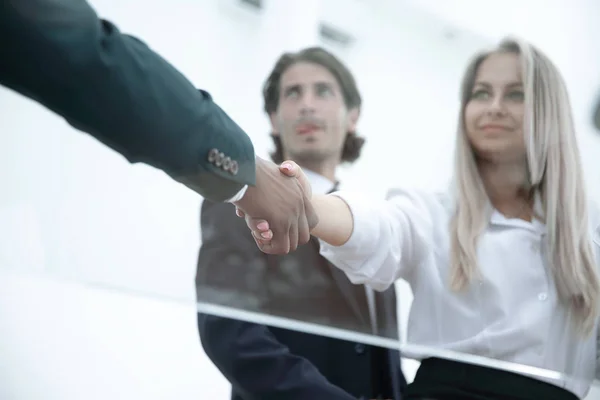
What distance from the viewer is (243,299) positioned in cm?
73

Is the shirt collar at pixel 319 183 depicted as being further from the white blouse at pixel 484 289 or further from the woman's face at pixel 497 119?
the woman's face at pixel 497 119

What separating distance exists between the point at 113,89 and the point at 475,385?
0.48 metres

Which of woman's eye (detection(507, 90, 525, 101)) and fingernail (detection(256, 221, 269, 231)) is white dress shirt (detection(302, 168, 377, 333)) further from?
woman's eye (detection(507, 90, 525, 101))

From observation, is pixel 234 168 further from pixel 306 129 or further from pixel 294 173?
pixel 306 129

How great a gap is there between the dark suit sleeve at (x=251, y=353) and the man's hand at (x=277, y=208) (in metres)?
0.08

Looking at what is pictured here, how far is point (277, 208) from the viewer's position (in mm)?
625

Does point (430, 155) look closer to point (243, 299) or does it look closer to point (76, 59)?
point (243, 299)

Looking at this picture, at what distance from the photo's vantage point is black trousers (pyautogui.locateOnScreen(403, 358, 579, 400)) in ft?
2.46

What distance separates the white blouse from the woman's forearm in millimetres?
36

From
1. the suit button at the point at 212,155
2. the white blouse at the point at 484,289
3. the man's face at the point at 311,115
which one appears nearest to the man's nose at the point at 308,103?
the man's face at the point at 311,115

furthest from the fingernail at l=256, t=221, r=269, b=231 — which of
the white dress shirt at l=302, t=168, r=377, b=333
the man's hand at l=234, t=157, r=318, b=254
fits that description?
the white dress shirt at l=302, t=168, r=377, b=333

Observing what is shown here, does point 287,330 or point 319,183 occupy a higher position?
point 319,183

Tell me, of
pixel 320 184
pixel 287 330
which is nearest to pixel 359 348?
pixel 287 330

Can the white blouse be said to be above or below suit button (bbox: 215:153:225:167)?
below
